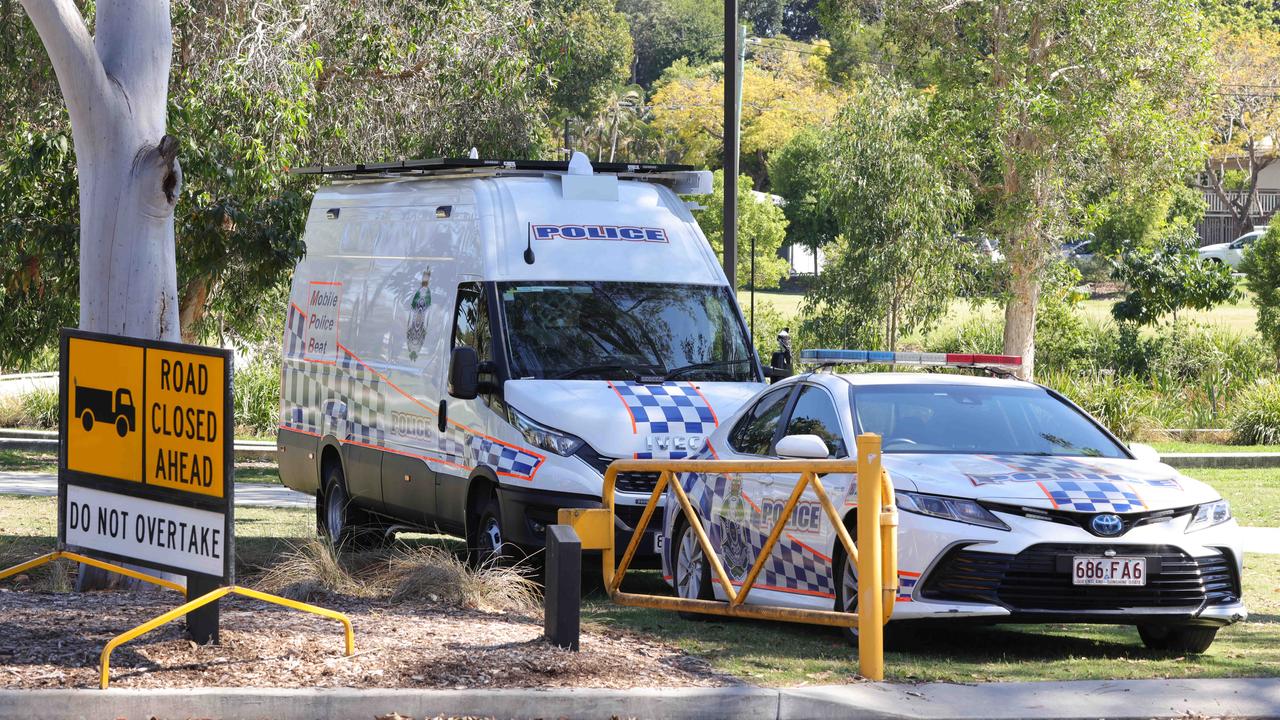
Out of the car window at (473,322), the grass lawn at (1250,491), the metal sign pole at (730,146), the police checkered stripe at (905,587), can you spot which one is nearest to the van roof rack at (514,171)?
the car window at (473,322)

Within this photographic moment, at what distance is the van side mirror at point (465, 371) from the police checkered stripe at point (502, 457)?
0.36 meters

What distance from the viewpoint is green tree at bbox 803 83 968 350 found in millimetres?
26062

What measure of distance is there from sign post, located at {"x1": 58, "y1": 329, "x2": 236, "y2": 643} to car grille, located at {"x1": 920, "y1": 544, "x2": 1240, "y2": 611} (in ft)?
10.9

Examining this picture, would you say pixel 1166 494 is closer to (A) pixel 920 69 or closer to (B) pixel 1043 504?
(B) pixel 1043 504

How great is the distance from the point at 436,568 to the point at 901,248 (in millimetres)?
18115

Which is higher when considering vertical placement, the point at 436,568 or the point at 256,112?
the point at 256,112

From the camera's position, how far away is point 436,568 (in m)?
9.36

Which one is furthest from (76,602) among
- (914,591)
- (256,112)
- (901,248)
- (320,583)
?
(901,248)

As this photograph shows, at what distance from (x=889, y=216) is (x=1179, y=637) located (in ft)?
60.4

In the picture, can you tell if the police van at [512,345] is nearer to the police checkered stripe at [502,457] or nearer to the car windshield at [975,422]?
the police checkered stripe at [502,457]

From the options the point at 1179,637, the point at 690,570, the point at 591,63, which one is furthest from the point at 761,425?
the point at 591,63

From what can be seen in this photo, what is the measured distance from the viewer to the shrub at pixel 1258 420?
2370cm

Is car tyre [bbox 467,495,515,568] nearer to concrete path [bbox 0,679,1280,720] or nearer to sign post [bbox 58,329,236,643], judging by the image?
sign post [bbox 58,329,236,643]

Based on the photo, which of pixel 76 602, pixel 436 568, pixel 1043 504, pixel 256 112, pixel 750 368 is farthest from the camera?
pixel 256 112
